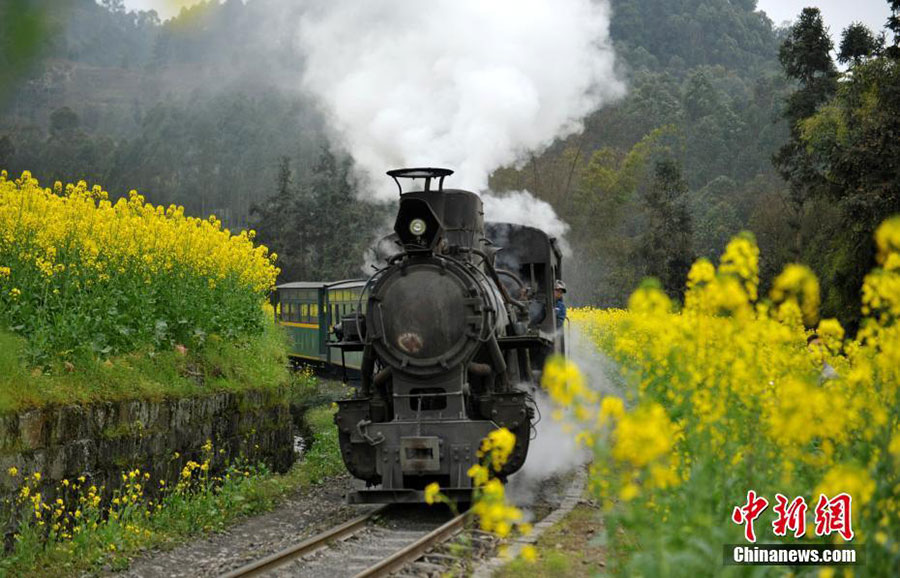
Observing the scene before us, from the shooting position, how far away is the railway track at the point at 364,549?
7.55m

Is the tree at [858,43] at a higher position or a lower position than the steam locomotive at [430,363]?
higher

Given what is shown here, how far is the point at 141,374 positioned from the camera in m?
11.0

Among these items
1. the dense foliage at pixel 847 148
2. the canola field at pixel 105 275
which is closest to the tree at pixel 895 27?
the dense foliage at pixel 847 148

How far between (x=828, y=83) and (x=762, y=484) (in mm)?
33885

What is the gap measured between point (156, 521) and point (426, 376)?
3102 millimetres

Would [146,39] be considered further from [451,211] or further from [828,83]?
[828,83]

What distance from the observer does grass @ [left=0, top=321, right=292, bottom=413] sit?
8.69m

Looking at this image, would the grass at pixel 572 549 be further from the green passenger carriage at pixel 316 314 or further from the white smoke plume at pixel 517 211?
the green passenger carriage at pixel 316 314

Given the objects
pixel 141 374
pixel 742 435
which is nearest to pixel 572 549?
pixel 742 435

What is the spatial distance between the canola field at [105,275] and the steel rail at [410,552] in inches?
170

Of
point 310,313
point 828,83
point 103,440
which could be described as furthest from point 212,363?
point 828,83

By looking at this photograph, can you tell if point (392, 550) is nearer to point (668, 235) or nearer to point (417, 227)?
point (417, 227)

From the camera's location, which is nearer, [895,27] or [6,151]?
[6,151]

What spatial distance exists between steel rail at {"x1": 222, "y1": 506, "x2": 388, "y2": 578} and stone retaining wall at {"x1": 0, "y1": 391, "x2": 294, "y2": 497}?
226cm
